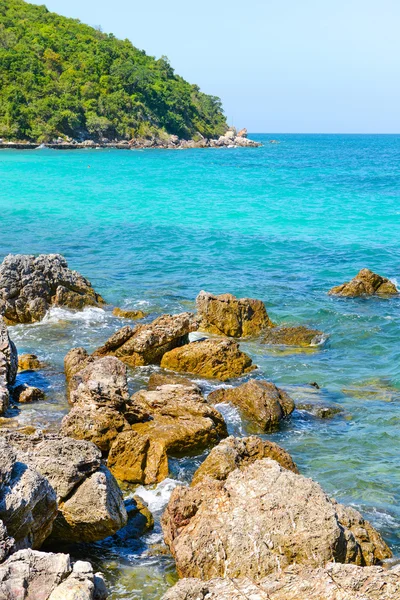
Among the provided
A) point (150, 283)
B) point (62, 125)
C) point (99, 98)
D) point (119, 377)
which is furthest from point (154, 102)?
point (119, 377)

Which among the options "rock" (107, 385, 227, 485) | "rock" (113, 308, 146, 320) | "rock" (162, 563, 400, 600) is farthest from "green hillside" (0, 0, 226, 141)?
"rock" (162, 563, 400, 600)

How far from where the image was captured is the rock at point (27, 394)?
13.6 metres

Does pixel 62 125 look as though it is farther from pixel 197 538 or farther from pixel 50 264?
pixel 197 538

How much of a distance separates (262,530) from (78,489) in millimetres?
2350

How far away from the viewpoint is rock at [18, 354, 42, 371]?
1578 cm

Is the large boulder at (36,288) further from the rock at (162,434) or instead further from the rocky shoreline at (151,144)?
the rocky shoreline at (151,144)

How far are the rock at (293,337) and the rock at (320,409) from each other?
4501 millimetres

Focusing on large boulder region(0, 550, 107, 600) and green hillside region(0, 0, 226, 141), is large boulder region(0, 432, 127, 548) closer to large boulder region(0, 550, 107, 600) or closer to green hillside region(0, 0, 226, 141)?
large boulder region(0, 550, 107, 600)

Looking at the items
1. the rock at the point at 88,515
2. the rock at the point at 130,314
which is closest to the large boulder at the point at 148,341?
the rock at the point at 130,314

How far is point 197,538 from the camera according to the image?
7652mm

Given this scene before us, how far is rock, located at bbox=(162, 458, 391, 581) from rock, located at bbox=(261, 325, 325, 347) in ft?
33.7

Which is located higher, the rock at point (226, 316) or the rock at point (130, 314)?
the rock at point (226, 316)

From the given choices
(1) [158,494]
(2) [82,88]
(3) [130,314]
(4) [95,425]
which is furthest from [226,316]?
(2) [82,88]

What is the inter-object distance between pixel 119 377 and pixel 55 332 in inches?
264
